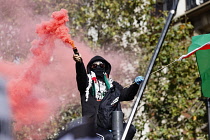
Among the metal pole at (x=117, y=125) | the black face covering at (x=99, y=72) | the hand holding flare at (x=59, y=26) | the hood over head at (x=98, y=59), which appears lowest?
the metal pole at (x=117, y=125)

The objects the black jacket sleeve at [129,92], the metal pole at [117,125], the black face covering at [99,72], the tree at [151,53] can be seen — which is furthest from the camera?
the tree at [151,53]

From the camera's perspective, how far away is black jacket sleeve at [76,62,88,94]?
461cm

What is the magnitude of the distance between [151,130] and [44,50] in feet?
18.6

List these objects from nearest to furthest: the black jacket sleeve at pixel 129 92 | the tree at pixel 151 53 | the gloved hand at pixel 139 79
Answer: the gloved hand at pixel 139 79, the black jacket sleeve at pixel 129 92, the tree at pixel 151 53

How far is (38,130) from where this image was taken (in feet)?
27.9

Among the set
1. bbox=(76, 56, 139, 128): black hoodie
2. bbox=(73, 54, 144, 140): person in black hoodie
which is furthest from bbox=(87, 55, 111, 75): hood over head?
bbox=(76, 56, 139, 128): black hoodie

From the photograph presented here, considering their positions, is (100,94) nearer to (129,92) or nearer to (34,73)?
(129,92)

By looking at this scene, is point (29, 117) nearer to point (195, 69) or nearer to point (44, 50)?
point (44, 50)

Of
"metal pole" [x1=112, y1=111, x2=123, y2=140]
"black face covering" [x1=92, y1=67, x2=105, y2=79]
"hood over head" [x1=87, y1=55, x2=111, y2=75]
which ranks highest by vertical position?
"hood over head" [x1=87, y1=55, x2=111, y2=75]

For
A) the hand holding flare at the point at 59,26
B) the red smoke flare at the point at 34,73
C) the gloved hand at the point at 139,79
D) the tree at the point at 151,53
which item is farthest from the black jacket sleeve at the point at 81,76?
the tree at the point at 151,53

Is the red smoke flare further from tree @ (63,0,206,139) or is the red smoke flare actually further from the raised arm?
tree @ (63,0,206,139)

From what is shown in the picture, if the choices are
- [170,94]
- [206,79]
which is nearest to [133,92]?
[206,79]

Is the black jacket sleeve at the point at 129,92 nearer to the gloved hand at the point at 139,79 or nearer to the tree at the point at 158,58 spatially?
the gloved hand at the point at 139,79

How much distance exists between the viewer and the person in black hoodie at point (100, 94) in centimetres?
456
